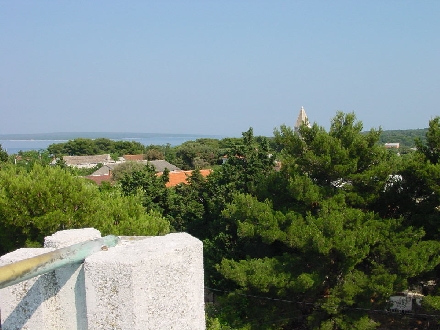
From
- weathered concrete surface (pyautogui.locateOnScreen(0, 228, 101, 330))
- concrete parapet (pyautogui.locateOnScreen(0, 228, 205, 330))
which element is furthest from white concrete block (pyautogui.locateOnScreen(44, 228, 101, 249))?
weathered concrete surface (pyautogui.locateOnScreen(0, 228, 101, 330))

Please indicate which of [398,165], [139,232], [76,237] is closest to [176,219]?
[139,232]

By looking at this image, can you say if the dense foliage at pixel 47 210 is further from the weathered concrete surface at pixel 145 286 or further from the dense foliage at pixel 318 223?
the weathered concrete surface at pixel 145 286

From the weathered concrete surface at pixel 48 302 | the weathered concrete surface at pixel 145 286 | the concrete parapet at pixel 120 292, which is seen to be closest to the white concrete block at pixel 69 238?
the concrete parapet at pixel 120 292

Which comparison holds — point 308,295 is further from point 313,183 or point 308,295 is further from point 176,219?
point 176,219

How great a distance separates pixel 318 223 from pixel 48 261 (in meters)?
8.13

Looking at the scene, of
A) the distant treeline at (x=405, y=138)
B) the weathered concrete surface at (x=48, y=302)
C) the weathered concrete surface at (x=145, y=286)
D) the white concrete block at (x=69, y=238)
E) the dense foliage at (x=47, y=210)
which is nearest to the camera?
the weathered concrete surface at (x=145, y=286)

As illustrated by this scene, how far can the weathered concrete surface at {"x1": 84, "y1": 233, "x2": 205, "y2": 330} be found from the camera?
2.02 meters

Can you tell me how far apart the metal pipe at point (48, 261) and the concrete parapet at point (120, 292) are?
0.06 m

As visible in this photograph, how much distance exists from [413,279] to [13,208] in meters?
9.67

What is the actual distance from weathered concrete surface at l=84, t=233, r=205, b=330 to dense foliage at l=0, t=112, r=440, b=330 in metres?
6.66

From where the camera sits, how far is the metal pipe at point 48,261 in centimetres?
175

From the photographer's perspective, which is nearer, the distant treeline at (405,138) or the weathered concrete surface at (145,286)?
the weathered concrete surface at (145,286)

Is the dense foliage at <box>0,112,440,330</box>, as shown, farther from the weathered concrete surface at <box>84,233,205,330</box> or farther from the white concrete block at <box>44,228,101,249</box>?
the weathered concrete surface at <box>84,233,205,330</box>

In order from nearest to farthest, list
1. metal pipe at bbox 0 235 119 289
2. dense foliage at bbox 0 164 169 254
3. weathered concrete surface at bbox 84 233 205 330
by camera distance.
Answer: metal pipe at bbox 0 235 119 289
weathered concrete surface at bbox 84 233 205 330
dense foliage at bbox 0 164 169 254
